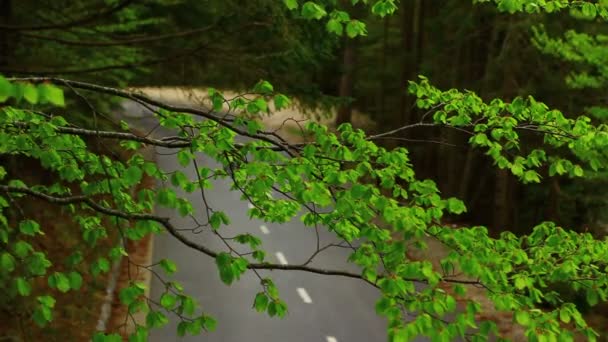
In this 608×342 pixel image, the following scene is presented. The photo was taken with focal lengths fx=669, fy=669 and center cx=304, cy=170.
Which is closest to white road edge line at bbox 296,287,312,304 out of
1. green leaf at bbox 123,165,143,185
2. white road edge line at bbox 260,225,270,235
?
white road edge line at bbox 260,225,270,235

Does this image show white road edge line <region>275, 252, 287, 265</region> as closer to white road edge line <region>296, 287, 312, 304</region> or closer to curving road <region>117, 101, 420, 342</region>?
curving road <region>117, 101, 420, 342</region>

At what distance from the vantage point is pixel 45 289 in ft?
39.3

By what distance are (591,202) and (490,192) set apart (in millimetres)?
8911

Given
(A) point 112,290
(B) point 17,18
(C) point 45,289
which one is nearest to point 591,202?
(A) point 112,290

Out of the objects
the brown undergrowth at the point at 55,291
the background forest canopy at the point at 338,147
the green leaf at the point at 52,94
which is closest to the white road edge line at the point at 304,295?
the background forest canopy at the point at 338,147

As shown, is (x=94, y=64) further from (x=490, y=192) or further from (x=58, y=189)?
(x=490, y=192)

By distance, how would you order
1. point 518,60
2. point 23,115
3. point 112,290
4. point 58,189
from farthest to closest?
point 518,60
point 112,290
point 58,189
point 23,115

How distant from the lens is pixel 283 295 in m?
14.7

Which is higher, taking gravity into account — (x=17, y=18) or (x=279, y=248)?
(x=17, y=18)

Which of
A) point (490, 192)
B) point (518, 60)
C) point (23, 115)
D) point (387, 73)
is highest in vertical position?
point (23, 115)

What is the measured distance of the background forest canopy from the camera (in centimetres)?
454

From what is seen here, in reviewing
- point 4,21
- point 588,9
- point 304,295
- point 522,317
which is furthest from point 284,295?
point 522,317

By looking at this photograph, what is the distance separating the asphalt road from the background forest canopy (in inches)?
42.4

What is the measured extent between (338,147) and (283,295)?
10215 millimetres
